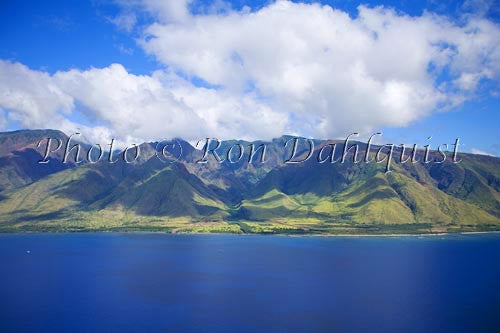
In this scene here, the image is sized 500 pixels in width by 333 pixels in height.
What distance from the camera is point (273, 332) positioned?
110 meters

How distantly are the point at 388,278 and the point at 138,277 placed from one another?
110 metres

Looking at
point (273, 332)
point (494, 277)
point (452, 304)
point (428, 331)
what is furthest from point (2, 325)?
point (494, 277)

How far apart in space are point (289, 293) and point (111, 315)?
2500 inches

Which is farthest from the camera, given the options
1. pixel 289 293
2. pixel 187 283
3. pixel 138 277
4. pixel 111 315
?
pixel 138 277

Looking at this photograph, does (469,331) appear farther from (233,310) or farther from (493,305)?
(233,310)

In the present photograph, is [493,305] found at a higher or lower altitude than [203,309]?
higher

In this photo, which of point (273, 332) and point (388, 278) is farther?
point (388, 278)

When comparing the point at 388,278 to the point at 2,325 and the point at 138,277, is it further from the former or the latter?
the point at 2,325

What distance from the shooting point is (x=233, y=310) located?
130 metres

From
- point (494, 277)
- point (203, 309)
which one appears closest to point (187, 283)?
point (203, 309)

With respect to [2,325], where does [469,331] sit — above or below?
above

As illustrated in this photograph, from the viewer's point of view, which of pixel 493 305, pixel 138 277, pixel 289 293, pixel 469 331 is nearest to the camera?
pixel 469 331

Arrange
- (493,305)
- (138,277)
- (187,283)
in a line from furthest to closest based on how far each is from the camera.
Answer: (138,277) → (187,283) → (493,305)

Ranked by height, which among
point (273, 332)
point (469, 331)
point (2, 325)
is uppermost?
point (469, 331)
